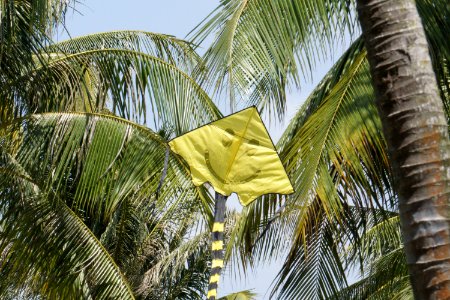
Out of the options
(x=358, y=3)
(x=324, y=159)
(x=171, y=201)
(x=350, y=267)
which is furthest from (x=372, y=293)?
(x=358, y=3)

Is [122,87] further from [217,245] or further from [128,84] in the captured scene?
[217,245]

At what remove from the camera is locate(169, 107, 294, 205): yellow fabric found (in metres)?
8.15

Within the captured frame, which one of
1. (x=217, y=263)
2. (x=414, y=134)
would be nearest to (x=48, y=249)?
(x=217, y=263)

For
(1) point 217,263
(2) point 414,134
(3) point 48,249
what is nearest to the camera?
(2) point 414,134

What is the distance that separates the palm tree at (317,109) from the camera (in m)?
8.60

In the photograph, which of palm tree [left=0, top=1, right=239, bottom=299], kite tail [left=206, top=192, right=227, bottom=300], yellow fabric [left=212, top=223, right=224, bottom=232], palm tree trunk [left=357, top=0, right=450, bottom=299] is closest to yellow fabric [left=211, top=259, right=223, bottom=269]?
kite tail [left=206, top=192, right=227, bottom=300]

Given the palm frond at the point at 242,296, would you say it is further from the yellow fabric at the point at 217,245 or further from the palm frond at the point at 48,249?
the yellow fabric at the point at 217,245

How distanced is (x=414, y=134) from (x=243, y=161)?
4192 millimetres

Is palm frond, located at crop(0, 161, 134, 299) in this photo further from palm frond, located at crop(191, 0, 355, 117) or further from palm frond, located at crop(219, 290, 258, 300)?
palm frond, located at crop(219, 290, 258, 300)

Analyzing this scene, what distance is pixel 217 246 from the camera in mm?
7871

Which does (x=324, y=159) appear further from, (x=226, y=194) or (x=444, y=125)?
(x=444, y=125)

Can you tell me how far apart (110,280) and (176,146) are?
2.83 metres

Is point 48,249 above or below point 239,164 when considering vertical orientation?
above

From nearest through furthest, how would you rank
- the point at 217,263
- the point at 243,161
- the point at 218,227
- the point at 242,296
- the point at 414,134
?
the point at 414,134 < the point at 218,227 < the point at 217,263 < the point at 243,161 < the point at 242,296
